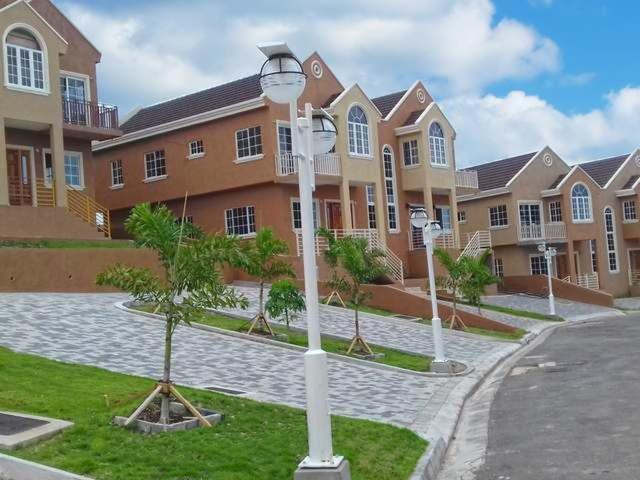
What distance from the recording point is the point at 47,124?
28.1 metres

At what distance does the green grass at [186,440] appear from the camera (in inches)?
298

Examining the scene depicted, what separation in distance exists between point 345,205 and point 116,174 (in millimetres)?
11144

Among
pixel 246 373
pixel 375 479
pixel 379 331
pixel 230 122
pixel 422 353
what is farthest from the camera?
pixel 230 122

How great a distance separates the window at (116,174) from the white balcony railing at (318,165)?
905 cm

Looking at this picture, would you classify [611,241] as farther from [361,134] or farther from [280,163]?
[280,163]

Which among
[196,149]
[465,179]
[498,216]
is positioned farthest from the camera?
[498,216]

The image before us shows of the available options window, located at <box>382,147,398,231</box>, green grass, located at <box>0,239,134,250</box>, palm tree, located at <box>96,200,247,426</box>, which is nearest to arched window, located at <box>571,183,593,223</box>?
window, located at <box>382,147,398,231</box>

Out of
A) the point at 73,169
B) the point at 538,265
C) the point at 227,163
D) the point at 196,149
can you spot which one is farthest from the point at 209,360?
the point at 538,265

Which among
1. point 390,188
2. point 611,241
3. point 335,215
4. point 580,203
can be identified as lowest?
point 611,241

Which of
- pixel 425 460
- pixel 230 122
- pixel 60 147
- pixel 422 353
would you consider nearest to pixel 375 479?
pixel 425 460

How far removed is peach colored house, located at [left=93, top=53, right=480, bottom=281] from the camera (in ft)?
109

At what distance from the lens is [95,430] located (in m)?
8.56

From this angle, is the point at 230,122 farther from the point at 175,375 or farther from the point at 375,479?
the point at 375,479

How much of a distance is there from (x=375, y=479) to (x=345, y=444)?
1.16 metres
